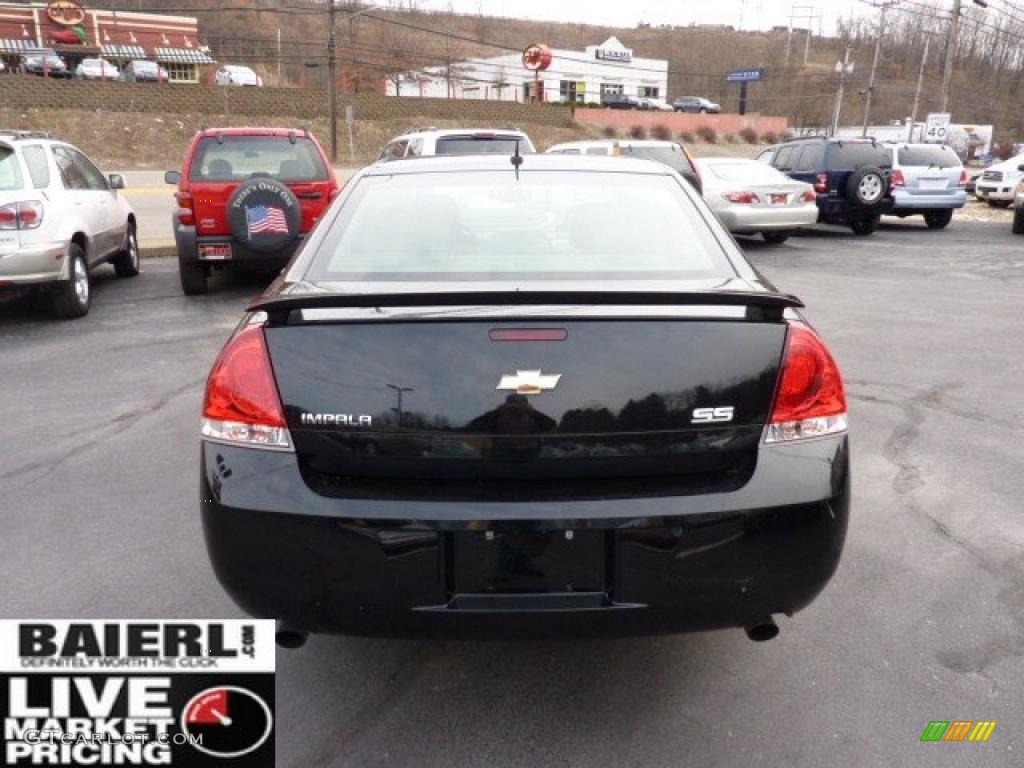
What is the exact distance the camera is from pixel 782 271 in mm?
11742

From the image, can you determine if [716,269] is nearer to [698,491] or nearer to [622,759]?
[698,491]

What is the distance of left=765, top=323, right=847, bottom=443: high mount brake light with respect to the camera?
2.30 metres

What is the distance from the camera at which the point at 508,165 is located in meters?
3.51

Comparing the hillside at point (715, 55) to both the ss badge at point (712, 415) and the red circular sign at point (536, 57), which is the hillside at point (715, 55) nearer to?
the red circular sign at point (536, 57)

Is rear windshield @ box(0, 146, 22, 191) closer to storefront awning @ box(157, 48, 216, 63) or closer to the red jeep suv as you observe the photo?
the red jeep suv

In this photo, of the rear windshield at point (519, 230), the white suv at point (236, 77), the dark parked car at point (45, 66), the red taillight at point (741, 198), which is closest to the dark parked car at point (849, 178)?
the red taillight at point (741, 198)

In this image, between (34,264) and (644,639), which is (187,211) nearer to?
(34,264)

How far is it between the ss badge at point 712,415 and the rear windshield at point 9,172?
7.40 meters

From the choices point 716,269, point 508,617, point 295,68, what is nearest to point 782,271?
point 716,269

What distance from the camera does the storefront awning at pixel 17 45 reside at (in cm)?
6744

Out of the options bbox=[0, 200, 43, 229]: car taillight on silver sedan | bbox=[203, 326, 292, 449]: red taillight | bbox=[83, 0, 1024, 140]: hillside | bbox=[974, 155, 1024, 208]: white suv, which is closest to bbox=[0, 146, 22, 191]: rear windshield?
bbox=[0, 200, 43, 229]: car taillight on silver sedan

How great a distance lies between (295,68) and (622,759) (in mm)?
110155

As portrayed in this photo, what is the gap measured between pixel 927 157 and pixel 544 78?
7680 centimetres

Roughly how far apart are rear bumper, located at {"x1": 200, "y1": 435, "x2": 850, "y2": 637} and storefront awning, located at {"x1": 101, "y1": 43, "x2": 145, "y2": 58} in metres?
84.8
